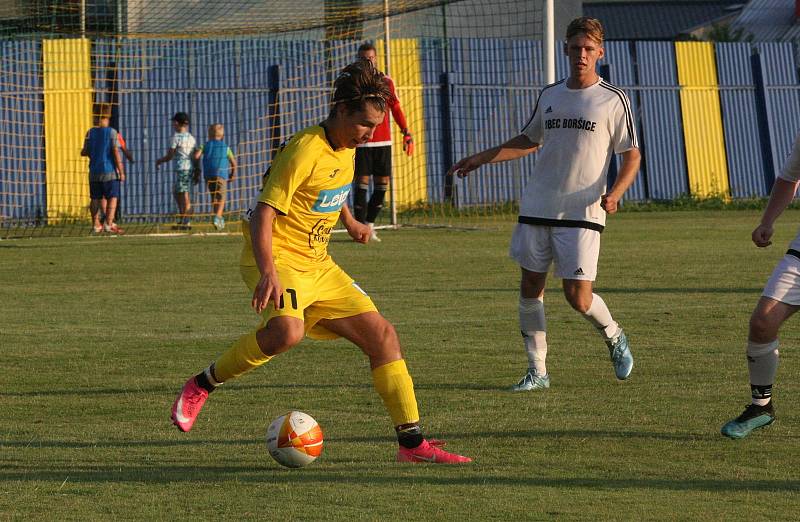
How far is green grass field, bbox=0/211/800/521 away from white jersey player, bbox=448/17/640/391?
0.35 metres

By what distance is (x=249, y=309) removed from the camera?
1128 cm

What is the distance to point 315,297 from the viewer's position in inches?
238

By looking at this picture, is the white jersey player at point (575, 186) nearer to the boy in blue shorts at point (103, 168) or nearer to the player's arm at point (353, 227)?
the player's arm at point (353, 227)

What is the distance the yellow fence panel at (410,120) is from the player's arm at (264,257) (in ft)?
55.8

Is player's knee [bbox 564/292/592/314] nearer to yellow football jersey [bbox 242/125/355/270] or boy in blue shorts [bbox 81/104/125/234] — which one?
yellow football jersey [bbox 242/125/355/270]

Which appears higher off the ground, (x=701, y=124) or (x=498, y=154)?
(x=701, y=124)

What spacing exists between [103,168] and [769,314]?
1469 cm

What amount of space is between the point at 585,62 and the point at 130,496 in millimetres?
3624

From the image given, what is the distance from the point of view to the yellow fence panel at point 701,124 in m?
26.3

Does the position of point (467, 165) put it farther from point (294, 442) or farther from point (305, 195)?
point (294, 442)

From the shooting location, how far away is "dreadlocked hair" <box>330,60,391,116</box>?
5738 mm

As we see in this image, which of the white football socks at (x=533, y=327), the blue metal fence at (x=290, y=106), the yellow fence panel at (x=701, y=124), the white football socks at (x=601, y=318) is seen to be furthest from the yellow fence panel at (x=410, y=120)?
the white football socks at (x=601, y=318)

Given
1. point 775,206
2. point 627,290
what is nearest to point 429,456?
point 775,206

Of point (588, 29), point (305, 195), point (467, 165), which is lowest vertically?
point (305, 195)
